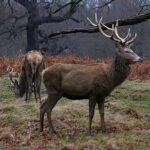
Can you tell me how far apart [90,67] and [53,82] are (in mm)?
786

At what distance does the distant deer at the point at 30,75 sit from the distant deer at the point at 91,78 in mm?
3252

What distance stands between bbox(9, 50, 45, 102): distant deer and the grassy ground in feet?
1.14

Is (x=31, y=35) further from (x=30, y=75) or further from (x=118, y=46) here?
(x=118, y=46)

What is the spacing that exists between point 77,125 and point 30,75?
325 cm

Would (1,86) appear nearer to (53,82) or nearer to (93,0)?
(53,82)

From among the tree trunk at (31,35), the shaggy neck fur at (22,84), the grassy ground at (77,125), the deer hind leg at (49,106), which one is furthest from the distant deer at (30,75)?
the tree trunk at (31,35)

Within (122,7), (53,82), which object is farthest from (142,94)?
(122,7)

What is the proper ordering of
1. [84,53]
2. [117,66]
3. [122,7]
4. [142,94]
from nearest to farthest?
[117,66]
[142,94]
[122,7]
[84,53]

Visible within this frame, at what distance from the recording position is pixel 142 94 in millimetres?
15062

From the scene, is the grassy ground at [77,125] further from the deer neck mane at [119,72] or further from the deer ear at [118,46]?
the deer ear at [118,46]

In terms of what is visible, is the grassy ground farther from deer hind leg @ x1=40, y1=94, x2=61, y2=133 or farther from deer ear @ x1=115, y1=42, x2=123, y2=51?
deer ear @ x1=115, y1=42, x2=123, y2=51

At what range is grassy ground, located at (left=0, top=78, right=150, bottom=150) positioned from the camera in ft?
33.2

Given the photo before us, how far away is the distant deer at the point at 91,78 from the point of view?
10477 mm

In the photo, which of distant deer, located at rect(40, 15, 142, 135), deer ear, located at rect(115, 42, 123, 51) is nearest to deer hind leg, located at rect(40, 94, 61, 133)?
distant deer, located at rect(40, 15, 142, 135)
